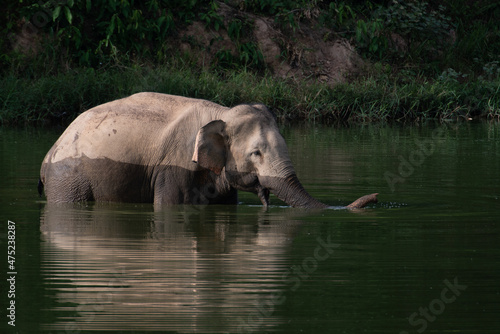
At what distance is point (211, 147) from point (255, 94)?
1331 cm

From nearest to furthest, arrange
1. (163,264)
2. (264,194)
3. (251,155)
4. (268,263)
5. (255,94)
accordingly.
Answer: (163,264) < (268,263) < (251,155) < (264,194) < (255,94)

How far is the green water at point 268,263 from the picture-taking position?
5.78 meters

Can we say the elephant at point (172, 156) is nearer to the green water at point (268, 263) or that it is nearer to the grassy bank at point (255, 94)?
the green water at point (268, 263)

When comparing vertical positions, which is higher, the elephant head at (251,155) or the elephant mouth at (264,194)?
the elephant head at (251,155)

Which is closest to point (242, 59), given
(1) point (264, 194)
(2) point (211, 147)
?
(1) point (264, 194)

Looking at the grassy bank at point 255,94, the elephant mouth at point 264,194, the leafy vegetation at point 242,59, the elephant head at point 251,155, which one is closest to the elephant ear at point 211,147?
the elephant head at point 251,155

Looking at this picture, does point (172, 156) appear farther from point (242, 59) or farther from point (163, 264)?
point (242, 59)

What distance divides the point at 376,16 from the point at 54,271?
928 inches

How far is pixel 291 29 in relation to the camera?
28828 millimetres

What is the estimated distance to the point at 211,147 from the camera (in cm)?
1035

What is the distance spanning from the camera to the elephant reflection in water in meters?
5.82

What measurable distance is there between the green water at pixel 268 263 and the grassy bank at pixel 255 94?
375 inches

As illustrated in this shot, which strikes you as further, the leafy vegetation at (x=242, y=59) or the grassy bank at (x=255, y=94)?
the leafy vegetation at (x=242, y=59)

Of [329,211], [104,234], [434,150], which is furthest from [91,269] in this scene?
[434,150]
